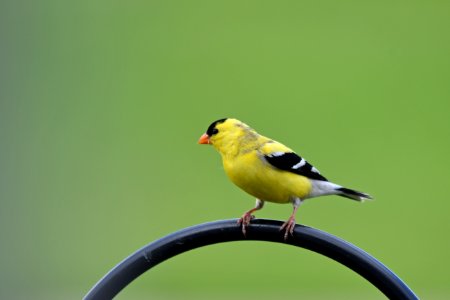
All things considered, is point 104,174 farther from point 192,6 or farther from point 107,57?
point 192,6

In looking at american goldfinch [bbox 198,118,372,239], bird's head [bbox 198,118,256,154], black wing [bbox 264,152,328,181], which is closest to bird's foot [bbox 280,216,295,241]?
american goldfinch [bbox 198,118,372,239]

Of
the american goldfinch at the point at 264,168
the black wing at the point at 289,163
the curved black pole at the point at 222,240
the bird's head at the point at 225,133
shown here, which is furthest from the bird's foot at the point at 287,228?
the bird's head at the point at 225,133

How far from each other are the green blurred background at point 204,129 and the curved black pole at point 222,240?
15.9 ft

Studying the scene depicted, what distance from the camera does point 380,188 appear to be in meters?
9.27

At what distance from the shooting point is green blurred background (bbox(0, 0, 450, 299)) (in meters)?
8.38

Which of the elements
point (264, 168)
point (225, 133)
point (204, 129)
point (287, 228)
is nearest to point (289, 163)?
point (264, 168)

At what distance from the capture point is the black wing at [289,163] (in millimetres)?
3166

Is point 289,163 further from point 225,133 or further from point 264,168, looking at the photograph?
point 225,133

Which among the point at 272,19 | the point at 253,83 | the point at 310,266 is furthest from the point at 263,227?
the point at 272,19

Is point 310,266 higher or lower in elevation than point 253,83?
lower

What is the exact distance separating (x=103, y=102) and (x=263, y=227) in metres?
10.0

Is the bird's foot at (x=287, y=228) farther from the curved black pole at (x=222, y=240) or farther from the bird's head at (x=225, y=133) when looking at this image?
the bird's head at (x=225, y=133)

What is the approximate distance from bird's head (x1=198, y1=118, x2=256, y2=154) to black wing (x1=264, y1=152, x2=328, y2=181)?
0.60 ft

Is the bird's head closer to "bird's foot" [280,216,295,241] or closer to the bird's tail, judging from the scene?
the bird's tail
